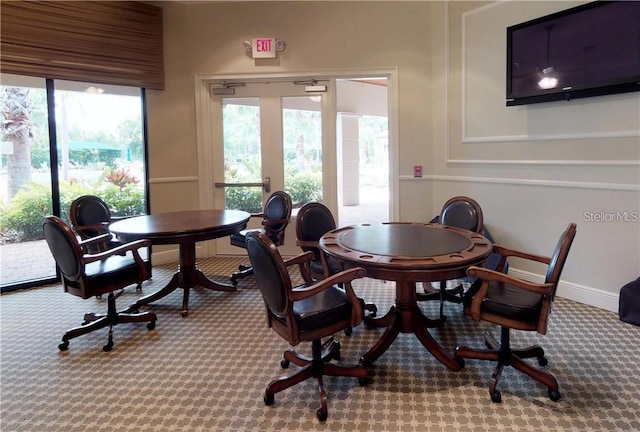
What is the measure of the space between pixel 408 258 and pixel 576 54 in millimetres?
2420

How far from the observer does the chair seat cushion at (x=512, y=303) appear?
2.24 m

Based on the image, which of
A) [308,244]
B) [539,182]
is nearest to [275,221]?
[308,244]

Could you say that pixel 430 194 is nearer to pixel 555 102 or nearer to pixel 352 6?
pixel 555 102

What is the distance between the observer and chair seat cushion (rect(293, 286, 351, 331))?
85.4 inches

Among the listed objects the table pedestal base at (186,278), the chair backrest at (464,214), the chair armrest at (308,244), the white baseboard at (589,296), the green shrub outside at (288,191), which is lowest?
the white baseboard at (589,296)

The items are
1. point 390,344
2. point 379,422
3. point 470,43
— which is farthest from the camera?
point 470,43

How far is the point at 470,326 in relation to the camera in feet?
10.7

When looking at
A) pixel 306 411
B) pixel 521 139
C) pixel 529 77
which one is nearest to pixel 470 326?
pixel 306 411

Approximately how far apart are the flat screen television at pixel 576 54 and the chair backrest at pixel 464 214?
111cm

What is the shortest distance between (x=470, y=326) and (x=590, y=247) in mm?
1357

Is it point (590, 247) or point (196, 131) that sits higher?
point (196, 131)

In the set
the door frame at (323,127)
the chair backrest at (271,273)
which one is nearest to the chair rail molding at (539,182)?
the door frame at (323,127)

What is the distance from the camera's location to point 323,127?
5.31m

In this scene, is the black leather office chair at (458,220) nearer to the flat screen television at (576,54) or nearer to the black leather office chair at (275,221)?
the flat screen television at (576,54)
